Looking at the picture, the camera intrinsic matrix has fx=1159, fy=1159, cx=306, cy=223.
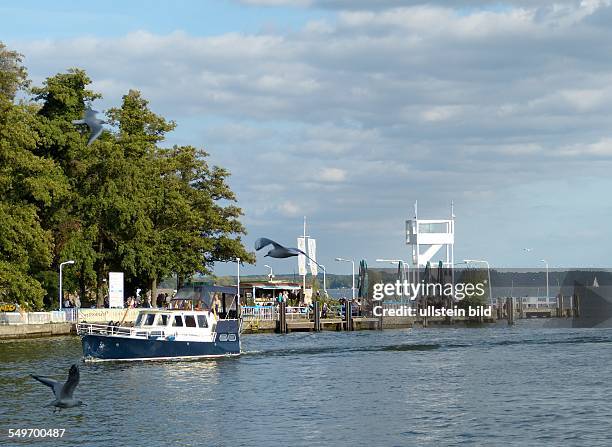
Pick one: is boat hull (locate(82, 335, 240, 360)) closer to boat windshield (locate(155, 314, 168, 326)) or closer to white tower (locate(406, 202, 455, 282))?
boat windshield (locate(155, 314, 168, 326))

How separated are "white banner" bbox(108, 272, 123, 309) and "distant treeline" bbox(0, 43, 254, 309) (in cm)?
486

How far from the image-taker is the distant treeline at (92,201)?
269ft

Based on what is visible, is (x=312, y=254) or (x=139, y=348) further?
(x=312, y=254)

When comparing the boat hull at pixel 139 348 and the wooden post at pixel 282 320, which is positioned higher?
the wooden post at pixel 282 320

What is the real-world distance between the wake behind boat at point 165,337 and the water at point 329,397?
2.58 feet

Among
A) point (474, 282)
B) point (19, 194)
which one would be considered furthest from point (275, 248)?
point (474, 282)

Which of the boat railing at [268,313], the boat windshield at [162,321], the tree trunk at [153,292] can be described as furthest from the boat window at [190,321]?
the tree trunk at [153,292]

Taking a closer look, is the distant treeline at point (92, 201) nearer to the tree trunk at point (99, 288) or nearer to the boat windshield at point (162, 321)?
the tree trunk at point (99, 288)

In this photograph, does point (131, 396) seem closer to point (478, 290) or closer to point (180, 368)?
point (180, 368)

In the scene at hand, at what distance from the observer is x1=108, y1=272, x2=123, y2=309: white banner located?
288 feet

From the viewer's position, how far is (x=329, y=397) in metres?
49.6

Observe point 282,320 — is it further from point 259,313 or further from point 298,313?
point 298,313

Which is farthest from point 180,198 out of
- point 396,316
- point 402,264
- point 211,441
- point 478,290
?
point 211,441

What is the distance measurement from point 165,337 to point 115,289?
26.4m
